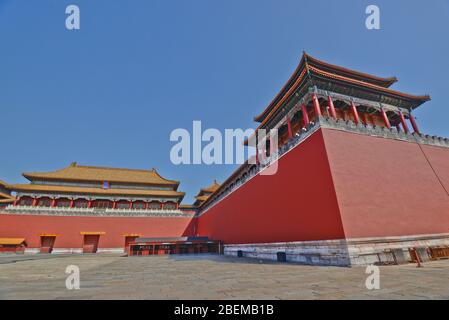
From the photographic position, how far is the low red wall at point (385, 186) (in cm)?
689

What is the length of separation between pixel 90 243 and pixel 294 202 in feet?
70.5

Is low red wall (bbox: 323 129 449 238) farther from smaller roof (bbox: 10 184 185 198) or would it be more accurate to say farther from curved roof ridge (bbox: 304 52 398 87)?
smaller roof (bbox: 10 184 185 198)

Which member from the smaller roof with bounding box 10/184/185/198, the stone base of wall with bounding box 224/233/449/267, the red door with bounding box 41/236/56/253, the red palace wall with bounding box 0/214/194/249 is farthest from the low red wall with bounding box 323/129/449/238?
the red door with bounding box 41/236/56/253

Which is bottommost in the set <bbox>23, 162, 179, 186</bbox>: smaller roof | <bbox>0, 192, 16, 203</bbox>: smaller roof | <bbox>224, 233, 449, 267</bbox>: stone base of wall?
→ <bbox>224, 233, 449, 267</bbox>: stone base of wall

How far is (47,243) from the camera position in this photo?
20.0m

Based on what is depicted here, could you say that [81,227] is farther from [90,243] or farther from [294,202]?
[294,202]

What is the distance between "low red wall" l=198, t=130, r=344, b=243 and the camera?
716 cm

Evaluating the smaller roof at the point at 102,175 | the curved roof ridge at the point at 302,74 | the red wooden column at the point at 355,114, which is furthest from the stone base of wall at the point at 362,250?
the smaller roof at the point at 102,175

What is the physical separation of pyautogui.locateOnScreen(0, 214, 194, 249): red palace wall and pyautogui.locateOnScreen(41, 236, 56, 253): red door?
0.36m

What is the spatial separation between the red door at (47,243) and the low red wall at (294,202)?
18.5 meters

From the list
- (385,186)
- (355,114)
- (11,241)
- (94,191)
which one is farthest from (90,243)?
(355,114)

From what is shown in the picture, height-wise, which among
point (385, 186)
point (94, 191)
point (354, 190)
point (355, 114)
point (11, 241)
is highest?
point (355, 114)

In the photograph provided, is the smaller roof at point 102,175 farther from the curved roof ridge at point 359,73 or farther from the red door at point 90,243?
the curved roof ridge at point 359,73
